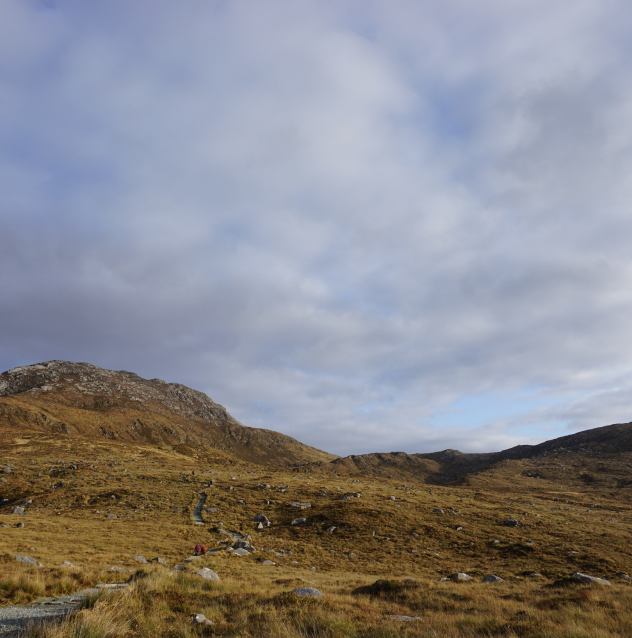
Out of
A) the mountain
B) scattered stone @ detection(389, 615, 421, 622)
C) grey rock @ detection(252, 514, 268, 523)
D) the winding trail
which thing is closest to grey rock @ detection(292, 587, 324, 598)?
scattered stone @ detection(389, 615, 421, 622)

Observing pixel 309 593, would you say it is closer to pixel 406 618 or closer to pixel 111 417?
pixel 406 618

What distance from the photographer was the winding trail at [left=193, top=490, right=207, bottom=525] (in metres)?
40.0

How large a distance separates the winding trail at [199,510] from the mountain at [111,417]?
69470 mm

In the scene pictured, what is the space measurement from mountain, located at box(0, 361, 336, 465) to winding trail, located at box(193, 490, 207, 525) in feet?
228

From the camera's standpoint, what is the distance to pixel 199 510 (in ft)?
145

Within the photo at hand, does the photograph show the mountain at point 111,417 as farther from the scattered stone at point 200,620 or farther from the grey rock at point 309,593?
the scattered stone at point 200,620

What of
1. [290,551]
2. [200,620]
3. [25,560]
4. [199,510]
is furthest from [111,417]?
[200,620]

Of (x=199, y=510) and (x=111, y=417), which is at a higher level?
(x=111, y=417)

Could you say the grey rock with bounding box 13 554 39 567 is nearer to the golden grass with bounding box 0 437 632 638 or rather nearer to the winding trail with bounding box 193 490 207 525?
the golden grass with bounding box 0 437 632 638

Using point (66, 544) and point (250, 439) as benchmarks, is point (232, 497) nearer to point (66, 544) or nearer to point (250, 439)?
Answer: point (66, 544)

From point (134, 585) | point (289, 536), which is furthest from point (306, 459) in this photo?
point (134, 585)

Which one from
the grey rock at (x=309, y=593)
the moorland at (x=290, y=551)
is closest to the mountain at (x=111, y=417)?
the moorland at (x=290, y=551)

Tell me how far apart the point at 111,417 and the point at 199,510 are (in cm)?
11440

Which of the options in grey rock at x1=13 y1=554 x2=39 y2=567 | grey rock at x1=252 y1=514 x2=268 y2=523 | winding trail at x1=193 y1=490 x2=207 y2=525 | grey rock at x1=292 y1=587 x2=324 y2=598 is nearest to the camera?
grey rock at x1=292 y1=587 x2=324 y2=598
